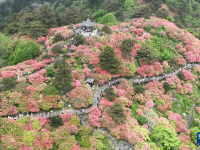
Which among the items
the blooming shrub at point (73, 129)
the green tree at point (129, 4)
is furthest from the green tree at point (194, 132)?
the green tree at point (129, 4)

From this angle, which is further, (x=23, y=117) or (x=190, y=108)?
(x=190, y=108)

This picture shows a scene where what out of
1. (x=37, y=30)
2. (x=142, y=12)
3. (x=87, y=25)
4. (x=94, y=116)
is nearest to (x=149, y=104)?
(x=94, y=116)

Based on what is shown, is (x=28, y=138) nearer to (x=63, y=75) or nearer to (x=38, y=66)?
(x=63, y=75)

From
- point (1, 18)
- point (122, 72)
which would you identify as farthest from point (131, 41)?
point (1, 18)

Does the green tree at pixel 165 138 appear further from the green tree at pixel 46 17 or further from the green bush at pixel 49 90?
the green tree at pixel 46 17

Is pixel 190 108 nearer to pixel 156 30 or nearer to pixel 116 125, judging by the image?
pixel 116 125
